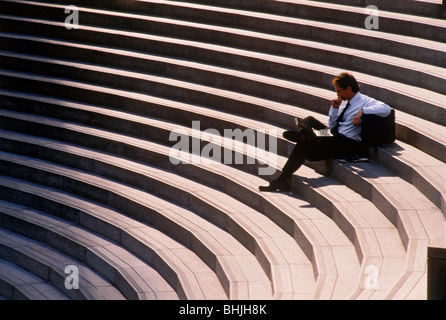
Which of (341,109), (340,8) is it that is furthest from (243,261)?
(340,8)

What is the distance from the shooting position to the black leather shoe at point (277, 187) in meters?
7.87

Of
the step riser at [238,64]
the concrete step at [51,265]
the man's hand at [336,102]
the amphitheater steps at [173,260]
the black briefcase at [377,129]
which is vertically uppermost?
the step riser at [238,64]

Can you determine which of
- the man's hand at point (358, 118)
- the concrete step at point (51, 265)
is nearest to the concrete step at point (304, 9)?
the man's hand at point (358, 118)

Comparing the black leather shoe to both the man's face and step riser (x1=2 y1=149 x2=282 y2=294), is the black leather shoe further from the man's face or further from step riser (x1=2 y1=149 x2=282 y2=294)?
the man's face

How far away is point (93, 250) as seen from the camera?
8227 mm

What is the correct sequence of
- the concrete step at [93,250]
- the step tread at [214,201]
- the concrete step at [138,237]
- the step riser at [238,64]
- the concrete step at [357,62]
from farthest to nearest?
the step riser at [238,64] < the concrete step at [357,62] < the concrete step at [93,250] < the step tread at [214,201] < the concrete step at [138,237]

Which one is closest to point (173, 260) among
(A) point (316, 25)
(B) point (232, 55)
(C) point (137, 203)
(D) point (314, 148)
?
(C) point (137, 203)

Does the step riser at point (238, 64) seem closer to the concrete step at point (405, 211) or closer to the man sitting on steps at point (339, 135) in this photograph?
the man sitting on steps at point (339, 135)

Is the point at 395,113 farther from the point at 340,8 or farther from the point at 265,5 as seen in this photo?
the point at 265,5

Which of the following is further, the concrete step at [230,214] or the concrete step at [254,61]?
the concrete step at [254,61]

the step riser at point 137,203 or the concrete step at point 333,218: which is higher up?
the concrete step at point 333,218

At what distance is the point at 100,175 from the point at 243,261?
2.94m

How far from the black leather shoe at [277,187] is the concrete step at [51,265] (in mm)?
1747

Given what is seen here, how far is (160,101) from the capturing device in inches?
390
